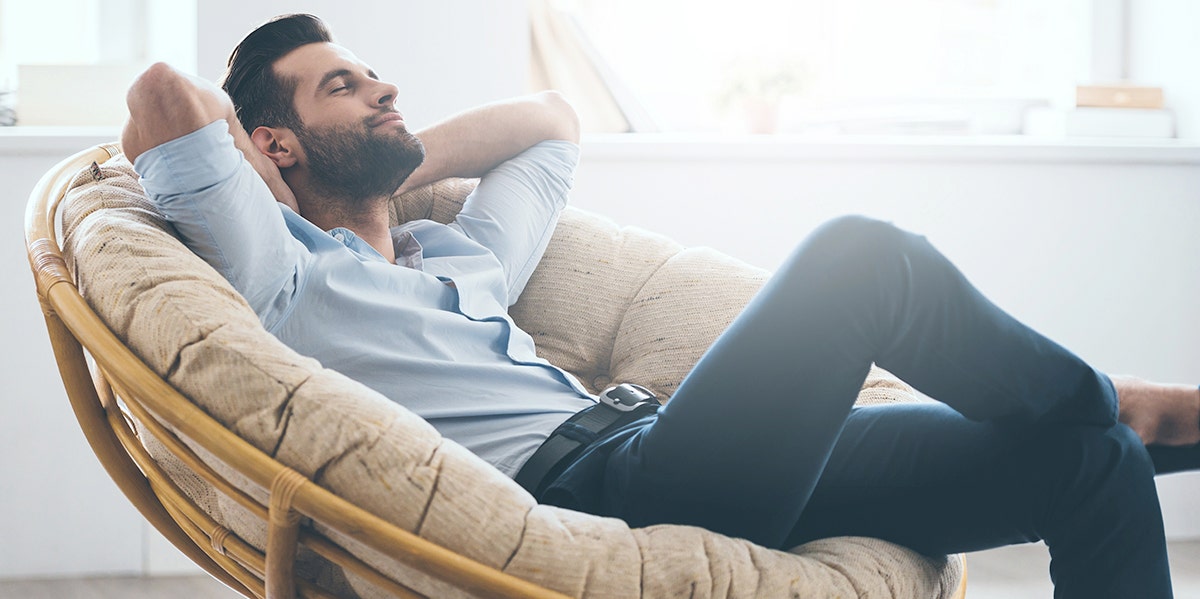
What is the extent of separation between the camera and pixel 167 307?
3.41 ft

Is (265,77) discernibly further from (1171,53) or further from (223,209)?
(1171,53)

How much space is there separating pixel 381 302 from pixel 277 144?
32 cm

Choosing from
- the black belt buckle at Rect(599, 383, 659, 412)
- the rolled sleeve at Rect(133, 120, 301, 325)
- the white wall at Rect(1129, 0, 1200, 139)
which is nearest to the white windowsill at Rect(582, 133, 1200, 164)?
the white wall at Rect(1129, 0, 1200, 139)

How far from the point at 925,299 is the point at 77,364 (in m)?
0.89

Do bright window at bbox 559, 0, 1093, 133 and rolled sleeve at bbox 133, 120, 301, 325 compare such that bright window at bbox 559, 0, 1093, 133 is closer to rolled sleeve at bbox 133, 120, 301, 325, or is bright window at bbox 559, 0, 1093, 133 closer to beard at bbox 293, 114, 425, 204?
beard at bbox 293, 114, 425, 204

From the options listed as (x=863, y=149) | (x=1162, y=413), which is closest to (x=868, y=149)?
(x=863, y=149)

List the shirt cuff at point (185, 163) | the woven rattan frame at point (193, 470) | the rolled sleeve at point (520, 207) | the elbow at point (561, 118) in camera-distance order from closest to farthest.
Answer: the woven rattan frame at point (193, 470) → the shirt cuff at point (185, 163) → the rolled sleeve at point (520, 207) → the elbow at point (561, 118)

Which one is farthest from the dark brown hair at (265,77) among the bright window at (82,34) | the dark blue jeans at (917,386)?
the bright window at (82,34)

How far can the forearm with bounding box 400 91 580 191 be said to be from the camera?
66.2 inches

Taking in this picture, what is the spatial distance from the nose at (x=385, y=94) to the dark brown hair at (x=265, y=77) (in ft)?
0.37

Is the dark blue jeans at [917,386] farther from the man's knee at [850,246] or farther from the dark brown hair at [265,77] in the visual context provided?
the dark brown hair at [265,77]

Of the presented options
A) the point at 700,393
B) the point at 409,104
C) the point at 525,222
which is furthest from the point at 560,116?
the point at 700,393

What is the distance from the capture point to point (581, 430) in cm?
129

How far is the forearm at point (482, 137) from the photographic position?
1.68m
